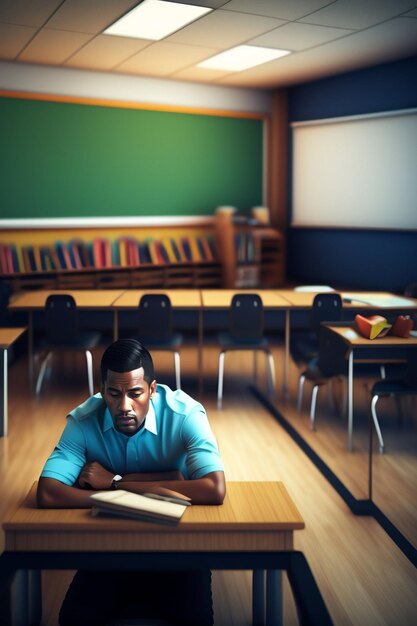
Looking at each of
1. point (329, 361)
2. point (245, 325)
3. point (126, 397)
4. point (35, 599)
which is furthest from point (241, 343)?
point (126, 397)

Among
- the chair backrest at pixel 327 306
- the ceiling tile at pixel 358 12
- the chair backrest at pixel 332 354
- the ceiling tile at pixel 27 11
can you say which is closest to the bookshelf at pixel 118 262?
the ceiling tile at pixel 27 11

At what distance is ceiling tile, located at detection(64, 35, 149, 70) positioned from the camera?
6.40 meters

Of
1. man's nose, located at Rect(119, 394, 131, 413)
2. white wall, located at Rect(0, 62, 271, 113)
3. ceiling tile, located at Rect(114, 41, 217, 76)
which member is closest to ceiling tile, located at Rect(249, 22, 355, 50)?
ceiling tile, located at Rect(114, 41, 217, 76)

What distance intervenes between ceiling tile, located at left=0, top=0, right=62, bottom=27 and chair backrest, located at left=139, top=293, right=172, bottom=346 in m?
2.40

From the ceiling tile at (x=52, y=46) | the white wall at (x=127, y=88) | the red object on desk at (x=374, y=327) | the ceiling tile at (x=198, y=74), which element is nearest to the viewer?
the red object on desk at (x=374, y=327)

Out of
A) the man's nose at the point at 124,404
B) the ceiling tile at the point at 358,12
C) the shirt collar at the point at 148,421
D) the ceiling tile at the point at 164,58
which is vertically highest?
the ceiling tile at the point at 164,58

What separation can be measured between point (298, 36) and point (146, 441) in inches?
195

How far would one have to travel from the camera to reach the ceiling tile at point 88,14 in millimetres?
5133

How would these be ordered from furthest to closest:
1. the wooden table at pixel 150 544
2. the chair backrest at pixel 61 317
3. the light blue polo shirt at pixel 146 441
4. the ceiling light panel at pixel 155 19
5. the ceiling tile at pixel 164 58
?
the ceiling tile at pixel 164 58
the chair backrest at pixel 61 317
the ceiling light panel at pixel 155 19
the light blue polo shirt at pixel 146 441
the wooden table at pixel 150 544

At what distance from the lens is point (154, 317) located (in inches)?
225

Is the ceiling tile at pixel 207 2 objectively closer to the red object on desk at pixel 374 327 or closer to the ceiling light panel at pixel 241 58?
the ceiling light panel at pixel 241 58

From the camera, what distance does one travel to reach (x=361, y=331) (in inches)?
173

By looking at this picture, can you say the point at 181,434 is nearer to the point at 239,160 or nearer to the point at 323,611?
the point at 323,611

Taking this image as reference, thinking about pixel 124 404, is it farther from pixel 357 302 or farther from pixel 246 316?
pixel 357 302
